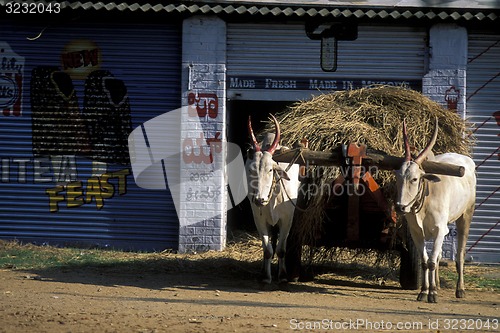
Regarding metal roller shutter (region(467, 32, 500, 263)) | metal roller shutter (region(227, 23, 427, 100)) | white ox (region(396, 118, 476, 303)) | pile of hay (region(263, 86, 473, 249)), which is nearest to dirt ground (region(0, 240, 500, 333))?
white ox (region(396, 118, 476, 303))

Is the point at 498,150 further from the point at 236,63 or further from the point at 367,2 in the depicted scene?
the point at 236,63

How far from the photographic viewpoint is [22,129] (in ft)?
47.8

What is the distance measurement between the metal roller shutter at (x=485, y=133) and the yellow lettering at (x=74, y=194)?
679cm

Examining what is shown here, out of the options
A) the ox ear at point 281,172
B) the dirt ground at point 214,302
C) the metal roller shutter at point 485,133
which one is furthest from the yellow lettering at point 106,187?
the metal roller shutter at point 485,133

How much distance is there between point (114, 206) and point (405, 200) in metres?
6.36

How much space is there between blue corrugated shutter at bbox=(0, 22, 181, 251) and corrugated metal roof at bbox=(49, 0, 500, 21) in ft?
2.28

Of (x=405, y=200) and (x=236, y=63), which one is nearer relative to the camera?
(x=405, y=200)

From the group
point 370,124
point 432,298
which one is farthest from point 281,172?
point 432,298

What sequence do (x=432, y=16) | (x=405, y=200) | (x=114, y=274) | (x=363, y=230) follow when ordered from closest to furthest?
1. (x=405, y=200)
2. (x=363, y=230)
3. (x=114, y=274)
4. (x=432, y=16)

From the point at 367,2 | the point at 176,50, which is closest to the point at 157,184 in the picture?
the point at 176,50

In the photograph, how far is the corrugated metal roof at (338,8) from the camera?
1374 centimetres

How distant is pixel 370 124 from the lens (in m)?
10.9

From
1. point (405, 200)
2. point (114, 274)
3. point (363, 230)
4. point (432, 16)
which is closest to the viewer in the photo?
point (405, 200)

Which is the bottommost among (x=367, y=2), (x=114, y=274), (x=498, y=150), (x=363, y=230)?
(x=114, y=274)
